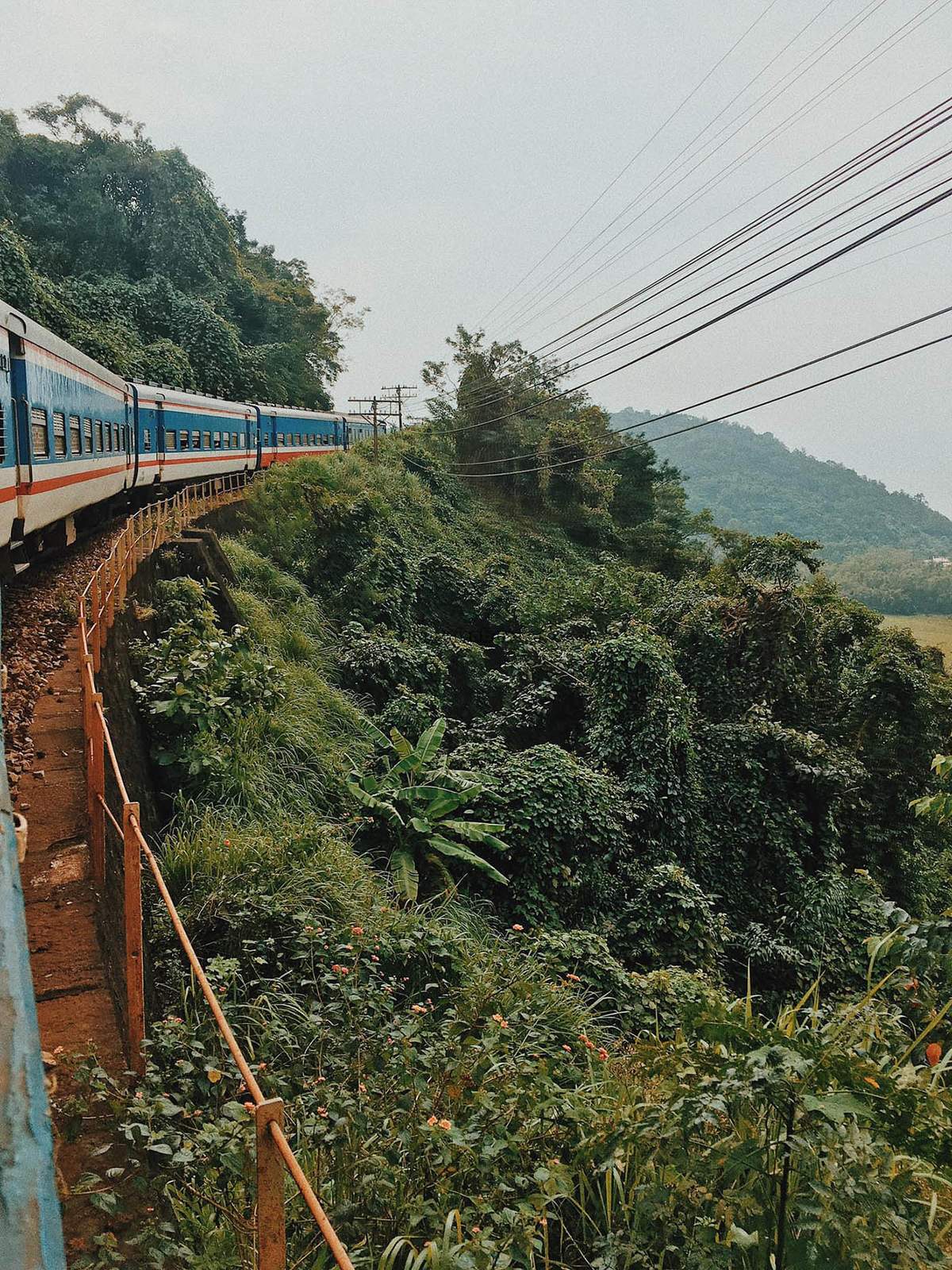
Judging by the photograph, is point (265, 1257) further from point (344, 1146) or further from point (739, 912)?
point (739, 912)

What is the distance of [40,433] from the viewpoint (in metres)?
9.88

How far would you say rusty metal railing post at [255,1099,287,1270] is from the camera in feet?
7.69

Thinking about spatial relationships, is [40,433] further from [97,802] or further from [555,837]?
[555,837]

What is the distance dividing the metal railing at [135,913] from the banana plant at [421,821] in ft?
11.0

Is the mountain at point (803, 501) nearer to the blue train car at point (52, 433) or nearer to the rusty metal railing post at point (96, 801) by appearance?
the blue train car at point (52, 433)

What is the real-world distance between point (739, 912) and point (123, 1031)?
11.0 m

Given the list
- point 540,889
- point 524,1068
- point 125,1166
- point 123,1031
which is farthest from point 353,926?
point 540,889

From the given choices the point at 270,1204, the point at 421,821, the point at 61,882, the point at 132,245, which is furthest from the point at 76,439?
the point at 132,245

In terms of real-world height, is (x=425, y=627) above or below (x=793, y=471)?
below

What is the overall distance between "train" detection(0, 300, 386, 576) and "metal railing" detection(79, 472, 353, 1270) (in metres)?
1.01

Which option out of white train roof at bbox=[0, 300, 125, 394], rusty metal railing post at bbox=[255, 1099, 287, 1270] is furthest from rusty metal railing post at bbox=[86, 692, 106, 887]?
white train roof at bbox=[0, 300, 125, 394]

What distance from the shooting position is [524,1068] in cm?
478

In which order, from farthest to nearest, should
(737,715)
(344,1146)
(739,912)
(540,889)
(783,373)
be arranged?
(737,715) → (739,912) → (540,889) → (783,373) → (344,1146)

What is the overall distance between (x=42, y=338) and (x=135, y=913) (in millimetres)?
8377
